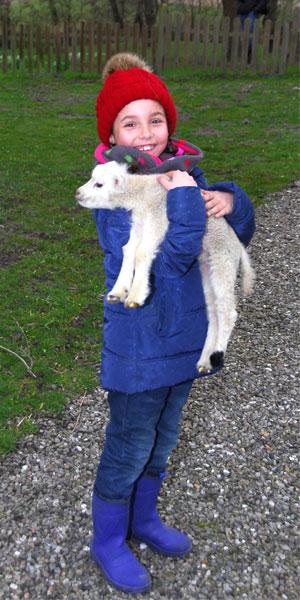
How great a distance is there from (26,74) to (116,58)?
50.4 feet

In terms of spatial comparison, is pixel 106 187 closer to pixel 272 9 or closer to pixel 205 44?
pixel 205 44

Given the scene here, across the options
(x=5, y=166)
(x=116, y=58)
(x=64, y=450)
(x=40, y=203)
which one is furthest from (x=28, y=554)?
(x=5, y=166)

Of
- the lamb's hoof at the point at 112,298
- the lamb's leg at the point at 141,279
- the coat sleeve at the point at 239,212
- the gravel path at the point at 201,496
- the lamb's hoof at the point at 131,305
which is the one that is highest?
the coat sleeve at the point at 239,212

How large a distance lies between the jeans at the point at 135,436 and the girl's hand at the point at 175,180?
2.96 feet

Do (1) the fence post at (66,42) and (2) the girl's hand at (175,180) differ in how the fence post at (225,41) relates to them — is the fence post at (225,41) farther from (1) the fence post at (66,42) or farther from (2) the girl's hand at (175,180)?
(2) the girl's hand at (175,180)

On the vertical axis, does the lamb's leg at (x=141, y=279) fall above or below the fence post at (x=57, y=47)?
above

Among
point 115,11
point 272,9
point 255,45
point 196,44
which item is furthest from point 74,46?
point 115,11

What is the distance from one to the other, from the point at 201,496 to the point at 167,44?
15.0 m

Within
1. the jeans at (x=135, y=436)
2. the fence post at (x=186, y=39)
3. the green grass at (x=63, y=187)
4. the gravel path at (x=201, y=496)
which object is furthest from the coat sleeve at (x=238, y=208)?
the fence post at (x=186, y=39)

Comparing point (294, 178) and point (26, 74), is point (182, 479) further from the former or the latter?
point (26, 74)

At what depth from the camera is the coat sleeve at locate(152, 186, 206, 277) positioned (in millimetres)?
2611

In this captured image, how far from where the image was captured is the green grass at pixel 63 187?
496cm

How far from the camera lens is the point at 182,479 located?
3955mm

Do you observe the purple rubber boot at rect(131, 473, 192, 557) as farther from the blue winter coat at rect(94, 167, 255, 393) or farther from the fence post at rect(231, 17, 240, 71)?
the fence post at rect(231, 17, 240, 71)
